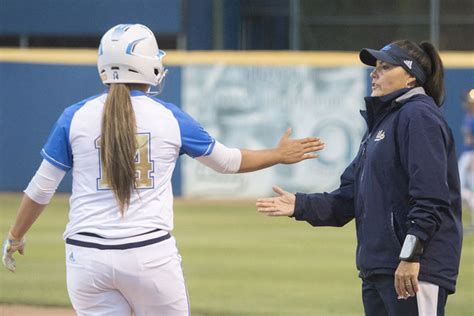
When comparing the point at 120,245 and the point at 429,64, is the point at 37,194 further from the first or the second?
the point at 429,64

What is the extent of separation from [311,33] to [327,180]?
671 cm

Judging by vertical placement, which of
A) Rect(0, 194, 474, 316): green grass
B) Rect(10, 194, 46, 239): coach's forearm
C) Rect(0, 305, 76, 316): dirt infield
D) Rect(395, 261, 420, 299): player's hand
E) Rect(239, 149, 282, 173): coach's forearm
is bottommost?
Rect(0, 194, 474, 316): green grass

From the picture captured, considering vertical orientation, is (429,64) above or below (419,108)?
above

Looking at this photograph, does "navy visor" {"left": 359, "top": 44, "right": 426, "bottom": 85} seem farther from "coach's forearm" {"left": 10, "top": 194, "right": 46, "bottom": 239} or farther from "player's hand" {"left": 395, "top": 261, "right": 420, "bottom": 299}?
"coach's forearm" {"left": 10, "top": 194, "right": 46, "bottom": 239}

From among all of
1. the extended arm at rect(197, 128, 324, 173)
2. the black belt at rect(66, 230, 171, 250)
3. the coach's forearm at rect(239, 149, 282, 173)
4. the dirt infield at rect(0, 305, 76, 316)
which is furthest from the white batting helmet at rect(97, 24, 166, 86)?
the dirt infield at rect(0, 305, 76, 316)

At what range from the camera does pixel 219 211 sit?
18.5 metres

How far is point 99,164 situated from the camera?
4562 mm

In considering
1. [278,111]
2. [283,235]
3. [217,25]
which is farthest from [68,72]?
[283,235]

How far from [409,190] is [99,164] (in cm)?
125

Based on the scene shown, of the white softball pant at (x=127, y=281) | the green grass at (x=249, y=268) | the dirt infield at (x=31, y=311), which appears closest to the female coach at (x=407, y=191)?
the white softball pant at (x=127, y=281)

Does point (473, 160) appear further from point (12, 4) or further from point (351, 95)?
point (12, 4)

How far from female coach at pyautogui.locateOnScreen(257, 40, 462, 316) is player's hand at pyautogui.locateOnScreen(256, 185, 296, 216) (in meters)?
0.37

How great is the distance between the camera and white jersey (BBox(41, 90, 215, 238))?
4543mm

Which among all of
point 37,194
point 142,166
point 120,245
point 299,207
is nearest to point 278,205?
point 299,207
